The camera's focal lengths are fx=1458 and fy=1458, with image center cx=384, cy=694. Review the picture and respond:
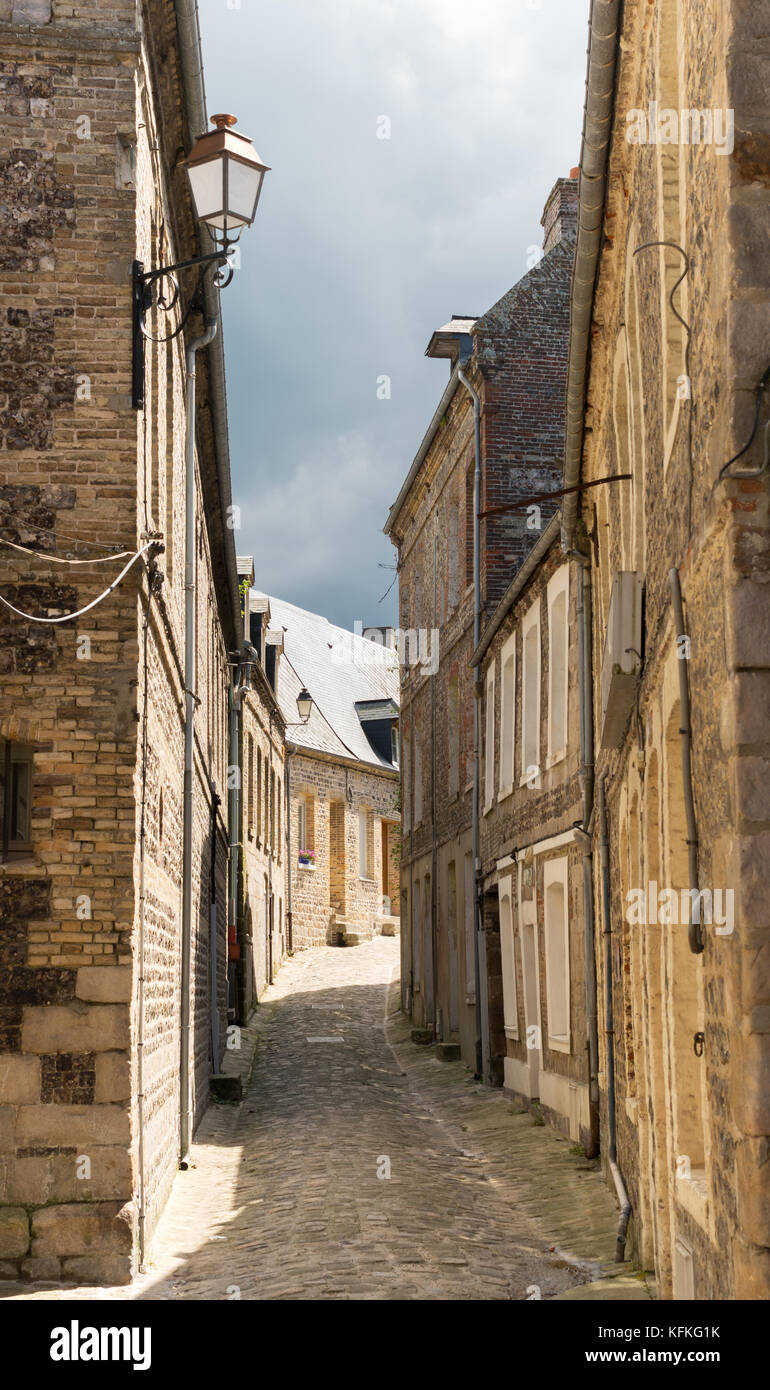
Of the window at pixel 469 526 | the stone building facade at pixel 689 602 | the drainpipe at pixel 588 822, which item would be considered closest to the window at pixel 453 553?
the window at pixel 469 526

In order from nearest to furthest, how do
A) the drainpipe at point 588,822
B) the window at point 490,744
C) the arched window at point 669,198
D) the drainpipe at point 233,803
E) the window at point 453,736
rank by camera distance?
the arched window at point 669,198 < the drainpipe at point 588,822 < the window at point 490,744 < the window at point 453,736 < the drainpipe at point 233,803

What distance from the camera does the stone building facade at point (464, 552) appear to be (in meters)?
18.7

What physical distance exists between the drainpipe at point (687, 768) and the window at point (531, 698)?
9028 mm

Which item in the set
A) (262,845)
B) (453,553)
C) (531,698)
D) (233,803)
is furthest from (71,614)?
(262,845)

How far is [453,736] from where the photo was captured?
21109 millimetres

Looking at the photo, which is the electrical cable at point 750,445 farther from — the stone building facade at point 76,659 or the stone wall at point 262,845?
the stone wall at point 262,845

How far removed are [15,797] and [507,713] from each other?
950cm

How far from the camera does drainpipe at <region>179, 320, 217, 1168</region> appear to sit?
10836 mm

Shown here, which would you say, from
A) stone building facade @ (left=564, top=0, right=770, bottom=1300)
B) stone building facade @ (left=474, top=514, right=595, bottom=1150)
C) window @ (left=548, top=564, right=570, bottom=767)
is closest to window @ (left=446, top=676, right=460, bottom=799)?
stone building facade @ (left=474, top=514, right=595, bottom=1150)

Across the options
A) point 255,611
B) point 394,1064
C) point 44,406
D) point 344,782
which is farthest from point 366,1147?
point 344,782

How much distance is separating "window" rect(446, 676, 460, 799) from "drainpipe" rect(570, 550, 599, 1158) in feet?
28.4

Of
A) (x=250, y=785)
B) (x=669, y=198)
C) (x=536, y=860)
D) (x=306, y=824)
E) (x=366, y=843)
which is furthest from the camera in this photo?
(x=366, y=843)

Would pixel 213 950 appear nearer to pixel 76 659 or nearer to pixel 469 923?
pixel 469 923
